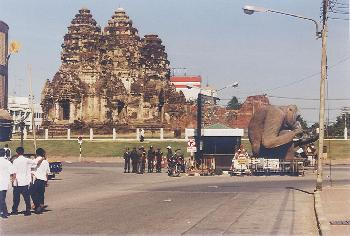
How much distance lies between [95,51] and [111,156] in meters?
37.8

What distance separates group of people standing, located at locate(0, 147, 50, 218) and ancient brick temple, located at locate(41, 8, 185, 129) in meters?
75.4

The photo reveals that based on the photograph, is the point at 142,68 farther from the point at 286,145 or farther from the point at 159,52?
the point at 286,145

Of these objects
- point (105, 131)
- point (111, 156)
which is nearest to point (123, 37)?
point (105, 131)

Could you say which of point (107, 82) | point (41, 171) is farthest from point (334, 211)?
point (107, 82)

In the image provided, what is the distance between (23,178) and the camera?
17.5 meters

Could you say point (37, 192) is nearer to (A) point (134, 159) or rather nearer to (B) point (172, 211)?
(B) point (172, 211)

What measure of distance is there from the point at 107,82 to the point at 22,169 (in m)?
80.6

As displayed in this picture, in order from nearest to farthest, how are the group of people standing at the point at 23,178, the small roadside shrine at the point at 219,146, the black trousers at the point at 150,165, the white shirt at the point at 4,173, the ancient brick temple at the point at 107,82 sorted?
the white shirt at the point at 4,173, the group of people standing at the point at 23,178, the small roadside shrine at the point at 219,146, the black trousers at the point at 150,165, the ancient brick temple at the point at 107,82

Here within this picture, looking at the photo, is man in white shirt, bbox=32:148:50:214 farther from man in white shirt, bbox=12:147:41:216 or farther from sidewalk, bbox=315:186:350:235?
sidewalk, bbox=315:186:350:235

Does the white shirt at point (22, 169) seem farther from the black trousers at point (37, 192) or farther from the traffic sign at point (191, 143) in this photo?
the traffic sign at point (191, 143)

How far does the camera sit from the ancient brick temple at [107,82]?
313 feet

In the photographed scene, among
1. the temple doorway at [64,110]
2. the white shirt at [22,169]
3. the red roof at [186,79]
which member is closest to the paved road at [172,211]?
the white shirt at [22,169]

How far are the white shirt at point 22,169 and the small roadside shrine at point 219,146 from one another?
81.4 feet

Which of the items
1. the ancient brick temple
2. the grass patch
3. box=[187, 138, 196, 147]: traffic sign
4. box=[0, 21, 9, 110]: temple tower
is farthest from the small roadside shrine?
box=[0, 21, 9, 110]: temple tower
